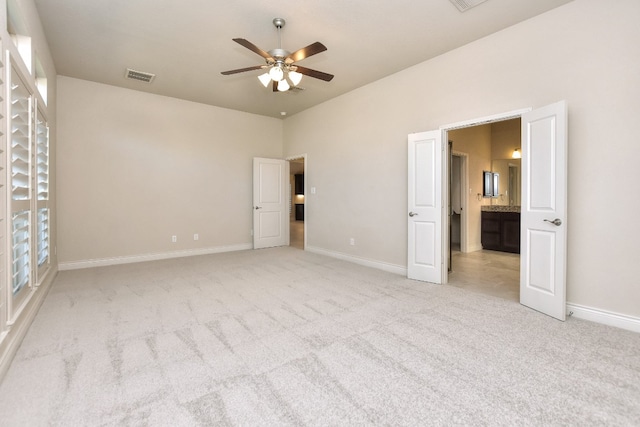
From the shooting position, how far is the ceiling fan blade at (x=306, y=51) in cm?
269

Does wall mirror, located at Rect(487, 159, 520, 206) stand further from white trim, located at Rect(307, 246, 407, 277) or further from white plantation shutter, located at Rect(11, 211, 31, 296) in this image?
white plantation shutter, located at Rect(11, 211, 31, 296)

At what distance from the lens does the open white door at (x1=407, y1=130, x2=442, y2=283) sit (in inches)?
152

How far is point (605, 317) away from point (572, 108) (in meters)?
1.95

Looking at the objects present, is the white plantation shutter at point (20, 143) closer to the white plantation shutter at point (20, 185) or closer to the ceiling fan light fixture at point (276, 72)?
the white plantation shutter at point (20, 185)

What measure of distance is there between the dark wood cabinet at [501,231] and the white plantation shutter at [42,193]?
23.8 feet

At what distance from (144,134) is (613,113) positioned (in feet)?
20.7

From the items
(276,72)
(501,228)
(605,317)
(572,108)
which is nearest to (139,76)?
(276,72)

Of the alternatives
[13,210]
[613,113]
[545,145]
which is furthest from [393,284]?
[13,210]

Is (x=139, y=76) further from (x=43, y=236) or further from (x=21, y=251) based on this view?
(x=21, y=251)

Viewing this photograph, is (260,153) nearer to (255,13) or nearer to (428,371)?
(255,13)

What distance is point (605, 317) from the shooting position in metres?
2.67

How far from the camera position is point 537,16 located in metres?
3.03

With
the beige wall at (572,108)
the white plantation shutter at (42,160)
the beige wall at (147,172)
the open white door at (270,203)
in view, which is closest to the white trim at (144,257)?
the beige wall at (147,172)

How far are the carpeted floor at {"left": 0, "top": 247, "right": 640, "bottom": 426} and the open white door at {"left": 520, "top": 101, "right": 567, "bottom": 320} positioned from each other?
245mm
